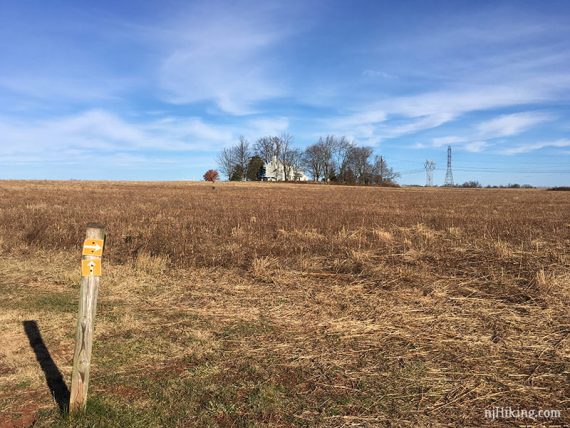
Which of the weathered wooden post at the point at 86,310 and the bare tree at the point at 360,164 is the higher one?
the bare tree at the point at 360,164

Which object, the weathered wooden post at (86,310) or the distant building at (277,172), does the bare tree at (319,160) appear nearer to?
the distant building at (277,172)

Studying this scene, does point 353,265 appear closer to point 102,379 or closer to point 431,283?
point 431,283

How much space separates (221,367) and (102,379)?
1259 mm

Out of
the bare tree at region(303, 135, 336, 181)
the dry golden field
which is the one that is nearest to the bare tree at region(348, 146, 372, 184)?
the bare tree at region(303, 135, 336, 181)

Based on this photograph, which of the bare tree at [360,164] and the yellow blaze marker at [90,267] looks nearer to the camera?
the yellow blaze marker at [90,267]

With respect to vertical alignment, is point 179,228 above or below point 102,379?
above

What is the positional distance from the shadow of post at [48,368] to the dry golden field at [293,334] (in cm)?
3

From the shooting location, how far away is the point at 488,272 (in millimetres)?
8695

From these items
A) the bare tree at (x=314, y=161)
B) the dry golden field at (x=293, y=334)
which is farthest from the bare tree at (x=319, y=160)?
the dry golden field at (x=293, y=334)

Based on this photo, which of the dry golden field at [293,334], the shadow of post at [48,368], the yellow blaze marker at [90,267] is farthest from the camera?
the shadow of post at [48,368]

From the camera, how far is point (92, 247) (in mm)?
3576

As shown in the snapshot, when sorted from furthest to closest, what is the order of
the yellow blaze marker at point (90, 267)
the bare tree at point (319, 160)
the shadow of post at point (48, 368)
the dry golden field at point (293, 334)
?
the bare tree at point (319, 160) < the shadow of post at point (48, 368) < the dry golden field at point (293, 334) < the yellow blaze marker at point (90, 267)

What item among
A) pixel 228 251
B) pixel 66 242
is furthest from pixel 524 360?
pixel 66 242

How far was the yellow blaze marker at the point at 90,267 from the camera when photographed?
11.6ft
